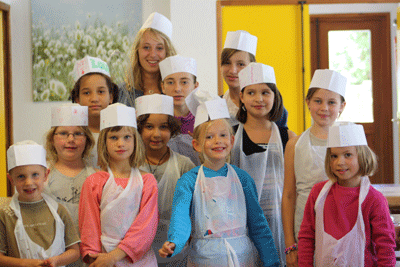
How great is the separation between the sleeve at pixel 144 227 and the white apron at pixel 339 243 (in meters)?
0.58


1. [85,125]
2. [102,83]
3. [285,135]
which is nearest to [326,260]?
[285,135]

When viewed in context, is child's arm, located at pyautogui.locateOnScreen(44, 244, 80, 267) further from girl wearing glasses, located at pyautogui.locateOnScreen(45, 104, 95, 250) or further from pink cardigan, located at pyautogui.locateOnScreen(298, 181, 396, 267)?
pink cardigan, located at pyautogui.locateOnScreen(298, 181, 396, 267)

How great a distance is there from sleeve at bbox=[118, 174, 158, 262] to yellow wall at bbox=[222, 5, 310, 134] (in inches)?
Answer: 91.6

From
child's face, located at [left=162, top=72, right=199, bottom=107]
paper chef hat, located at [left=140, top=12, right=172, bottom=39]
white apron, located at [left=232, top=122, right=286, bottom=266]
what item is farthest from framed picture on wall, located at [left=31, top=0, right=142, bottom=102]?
white apron, located at [left=232, top=122, right=286, bottom=266]

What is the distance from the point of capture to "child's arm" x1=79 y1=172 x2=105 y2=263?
144 centimetres

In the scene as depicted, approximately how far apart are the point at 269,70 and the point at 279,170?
0.43 meters

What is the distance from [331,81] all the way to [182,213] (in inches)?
30.8

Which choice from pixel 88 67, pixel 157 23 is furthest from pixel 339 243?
pixel 157 23

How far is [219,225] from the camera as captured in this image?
147 centimetres

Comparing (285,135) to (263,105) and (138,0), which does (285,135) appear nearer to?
(263,105)

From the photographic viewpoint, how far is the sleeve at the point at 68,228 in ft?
4.82

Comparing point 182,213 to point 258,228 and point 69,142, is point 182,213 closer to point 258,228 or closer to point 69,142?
point 258,228

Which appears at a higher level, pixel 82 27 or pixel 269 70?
pixel 82 27

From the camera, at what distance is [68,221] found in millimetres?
1495
